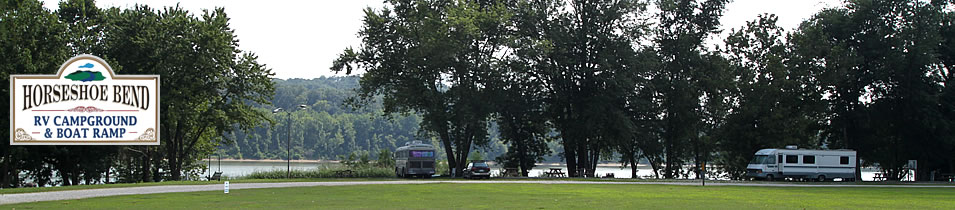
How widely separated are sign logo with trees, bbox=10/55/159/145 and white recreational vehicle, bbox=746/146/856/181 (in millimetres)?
41908

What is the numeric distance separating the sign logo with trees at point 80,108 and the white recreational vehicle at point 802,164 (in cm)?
4191

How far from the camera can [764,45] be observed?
220 ft

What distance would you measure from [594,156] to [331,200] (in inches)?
1806

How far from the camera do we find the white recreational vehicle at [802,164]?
185 feet

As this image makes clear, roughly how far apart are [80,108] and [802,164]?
45.9 meters

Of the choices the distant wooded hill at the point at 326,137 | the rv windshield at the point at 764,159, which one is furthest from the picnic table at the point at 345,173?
the distant wooded hill at the point at 326,137

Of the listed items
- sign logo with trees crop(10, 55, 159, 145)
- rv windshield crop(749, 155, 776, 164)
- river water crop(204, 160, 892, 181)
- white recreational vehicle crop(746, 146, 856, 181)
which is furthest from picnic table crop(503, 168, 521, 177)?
sign logo with trees crop(10, 55, 159, 145)

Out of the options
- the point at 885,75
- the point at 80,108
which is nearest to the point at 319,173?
the point at 80,108

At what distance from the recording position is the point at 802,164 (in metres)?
57.0

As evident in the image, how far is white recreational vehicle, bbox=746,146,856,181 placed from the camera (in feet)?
185

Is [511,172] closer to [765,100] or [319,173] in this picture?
[319,173]

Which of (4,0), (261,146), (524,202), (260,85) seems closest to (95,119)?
(524,202)

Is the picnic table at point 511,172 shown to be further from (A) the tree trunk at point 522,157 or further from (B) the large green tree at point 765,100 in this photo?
(B) the large green tree at point 765,100

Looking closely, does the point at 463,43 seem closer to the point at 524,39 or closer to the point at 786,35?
the point at 524,39
